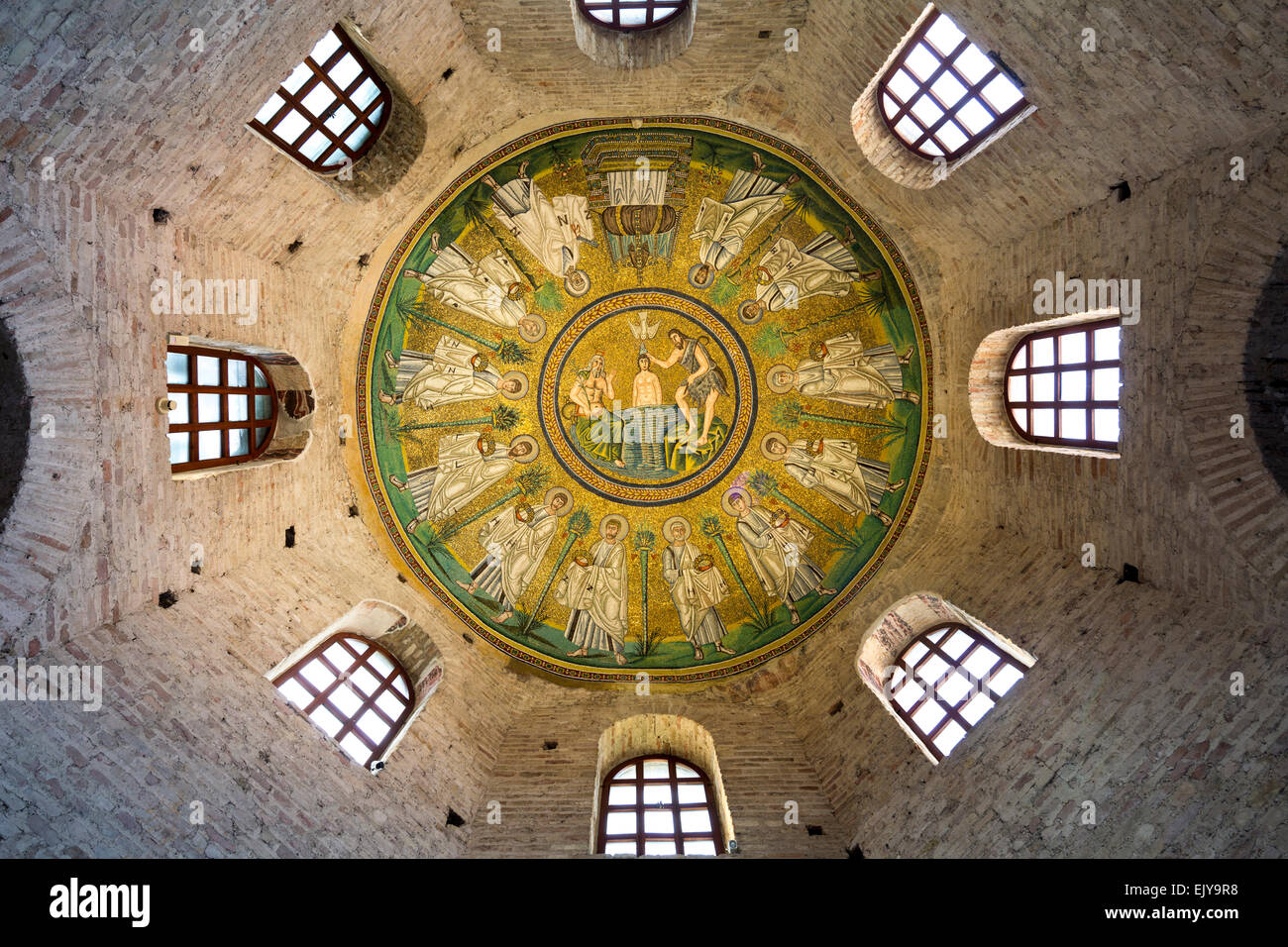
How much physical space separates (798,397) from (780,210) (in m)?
2.84

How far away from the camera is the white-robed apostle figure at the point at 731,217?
37.1 feet

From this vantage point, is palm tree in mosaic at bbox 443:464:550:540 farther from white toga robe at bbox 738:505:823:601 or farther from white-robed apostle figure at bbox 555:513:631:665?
white toga robe at bbox 738:505:823:601

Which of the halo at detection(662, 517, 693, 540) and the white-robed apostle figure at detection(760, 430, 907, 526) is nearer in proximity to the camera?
the white-robed apostle figure at detection(760, 430, 907, 526)

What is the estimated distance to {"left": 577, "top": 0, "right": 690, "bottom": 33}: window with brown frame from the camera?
31.5 ft

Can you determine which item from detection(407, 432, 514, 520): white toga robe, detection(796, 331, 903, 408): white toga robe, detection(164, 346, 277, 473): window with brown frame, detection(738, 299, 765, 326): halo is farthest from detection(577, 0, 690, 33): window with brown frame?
detection(407, 432, 514, 520): white toga robe

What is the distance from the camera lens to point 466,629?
11766 mm

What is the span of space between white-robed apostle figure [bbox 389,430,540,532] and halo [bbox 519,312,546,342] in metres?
1.56

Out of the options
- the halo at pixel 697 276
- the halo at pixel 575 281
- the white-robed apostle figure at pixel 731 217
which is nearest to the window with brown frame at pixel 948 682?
the halo at pixel 697 276

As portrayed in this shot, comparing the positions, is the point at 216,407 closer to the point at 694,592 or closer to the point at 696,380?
the point at 696,380

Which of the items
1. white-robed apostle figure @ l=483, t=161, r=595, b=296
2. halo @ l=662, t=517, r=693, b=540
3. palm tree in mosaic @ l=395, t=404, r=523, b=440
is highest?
white-robed apostle figure @ l=483, t=161, r=595, b=296

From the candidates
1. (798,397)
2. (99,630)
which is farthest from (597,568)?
(99,630)

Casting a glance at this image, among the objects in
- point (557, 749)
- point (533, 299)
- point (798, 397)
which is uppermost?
point (533, 299)

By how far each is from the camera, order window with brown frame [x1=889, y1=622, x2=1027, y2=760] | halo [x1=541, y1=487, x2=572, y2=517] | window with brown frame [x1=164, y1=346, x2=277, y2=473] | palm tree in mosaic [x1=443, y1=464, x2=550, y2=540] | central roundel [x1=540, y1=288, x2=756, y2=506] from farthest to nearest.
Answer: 1. halo [x1=541, y1=487, x2=572, y2=517]
2. central roundel [x1=540, y1=288, x2=756, y2=506]
3. palm tree in mosaic [x1=443, y1=464, x2=550, y2=540]
4. window with brown frame [x1=889, y1=622, x2=1027, y2=760]
5. window with brown frame [x1=164, y1=346, x2=277, y2=473]
